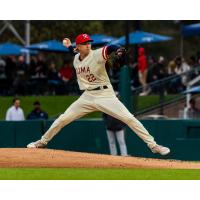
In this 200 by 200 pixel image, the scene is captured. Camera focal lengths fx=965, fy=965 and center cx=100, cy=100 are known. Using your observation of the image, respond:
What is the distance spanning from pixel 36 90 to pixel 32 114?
715 centimetres

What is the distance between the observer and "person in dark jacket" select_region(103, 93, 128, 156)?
21.8 meters

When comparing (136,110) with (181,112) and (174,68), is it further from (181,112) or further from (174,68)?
(174,68)

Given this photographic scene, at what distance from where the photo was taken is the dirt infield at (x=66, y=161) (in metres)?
16.7

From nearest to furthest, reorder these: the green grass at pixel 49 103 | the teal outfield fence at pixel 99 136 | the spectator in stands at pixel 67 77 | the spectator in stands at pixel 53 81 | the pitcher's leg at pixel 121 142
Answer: the pitcher's leg at pixel 121 142 → the teal outfield fence at pixel 99 136 → the green grass at pixel 49 103 → the spectator in stands at pixel 67 77 → the spectator in stands at pixel 53 81

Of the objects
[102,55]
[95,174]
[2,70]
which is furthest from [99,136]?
[2,70]

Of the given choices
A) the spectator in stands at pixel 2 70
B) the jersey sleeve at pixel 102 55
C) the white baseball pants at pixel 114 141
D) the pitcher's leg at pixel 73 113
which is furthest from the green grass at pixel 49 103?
the jersey sleeve at pixel 102 55

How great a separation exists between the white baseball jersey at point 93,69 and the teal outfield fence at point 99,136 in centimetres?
626

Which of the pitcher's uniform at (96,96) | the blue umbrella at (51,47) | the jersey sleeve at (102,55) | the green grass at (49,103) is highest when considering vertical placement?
the jersey sleeve at (102,55)

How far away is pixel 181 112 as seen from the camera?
25.4 metres

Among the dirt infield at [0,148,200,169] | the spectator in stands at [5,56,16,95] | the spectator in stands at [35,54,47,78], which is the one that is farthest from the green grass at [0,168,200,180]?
the spectator in stands at [5,56,16,95]

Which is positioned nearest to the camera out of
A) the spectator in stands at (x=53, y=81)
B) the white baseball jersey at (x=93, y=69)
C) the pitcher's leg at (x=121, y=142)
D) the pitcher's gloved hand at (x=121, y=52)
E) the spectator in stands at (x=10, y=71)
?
the pitcher's gloved hand at (x=121, y=52)

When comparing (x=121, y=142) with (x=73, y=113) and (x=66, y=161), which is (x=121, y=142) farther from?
(x=66, y=161)

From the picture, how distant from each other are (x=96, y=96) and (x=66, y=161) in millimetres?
1280

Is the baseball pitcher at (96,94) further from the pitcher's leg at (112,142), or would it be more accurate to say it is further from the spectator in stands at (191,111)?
the spectator in stands at (191,111)
